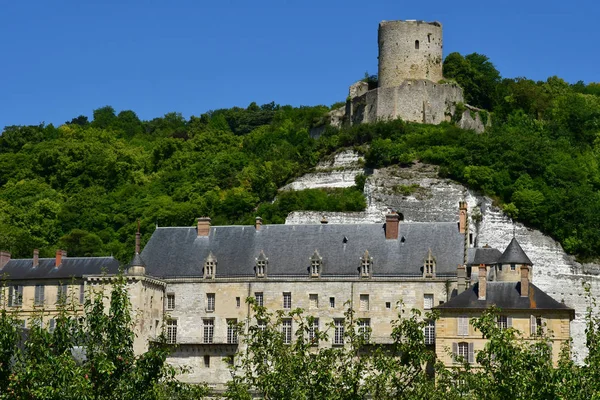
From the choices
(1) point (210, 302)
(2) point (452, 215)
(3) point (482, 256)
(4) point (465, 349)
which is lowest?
(4) point (465, 349)

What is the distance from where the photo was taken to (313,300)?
64188 mm

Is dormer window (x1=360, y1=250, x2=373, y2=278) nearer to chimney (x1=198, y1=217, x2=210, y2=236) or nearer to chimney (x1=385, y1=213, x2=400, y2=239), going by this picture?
chimney (x1=385, y1=213, x2=400, y2=239)

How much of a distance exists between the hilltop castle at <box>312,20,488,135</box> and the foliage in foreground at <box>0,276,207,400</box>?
51580 mm

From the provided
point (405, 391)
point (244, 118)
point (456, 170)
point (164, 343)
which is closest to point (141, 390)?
point (164, 343)

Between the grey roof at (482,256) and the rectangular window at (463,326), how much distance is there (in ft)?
16.5

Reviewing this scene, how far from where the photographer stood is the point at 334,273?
6456cm

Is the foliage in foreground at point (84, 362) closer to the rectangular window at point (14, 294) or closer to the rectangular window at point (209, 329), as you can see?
the rectangular window at point (209, 329)

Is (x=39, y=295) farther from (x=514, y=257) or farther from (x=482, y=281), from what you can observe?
(x=514, y=257)

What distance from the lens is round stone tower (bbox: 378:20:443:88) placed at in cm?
8850

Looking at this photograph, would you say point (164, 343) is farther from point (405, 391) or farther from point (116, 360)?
point (405, 391)

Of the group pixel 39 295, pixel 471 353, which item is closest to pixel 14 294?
pixel 39 295

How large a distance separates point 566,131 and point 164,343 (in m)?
53.7

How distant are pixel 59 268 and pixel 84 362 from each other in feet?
107

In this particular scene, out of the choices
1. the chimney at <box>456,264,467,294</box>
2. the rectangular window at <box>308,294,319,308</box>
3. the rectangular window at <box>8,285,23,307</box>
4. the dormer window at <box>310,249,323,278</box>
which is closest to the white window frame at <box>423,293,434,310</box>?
the chimney at <box>456,264,467,294</box>
